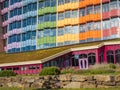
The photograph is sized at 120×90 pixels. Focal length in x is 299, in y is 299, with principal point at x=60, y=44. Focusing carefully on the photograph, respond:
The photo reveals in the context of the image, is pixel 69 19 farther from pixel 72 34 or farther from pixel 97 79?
pixel 97 79

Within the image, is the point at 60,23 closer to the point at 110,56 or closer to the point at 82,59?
the point at 82,59

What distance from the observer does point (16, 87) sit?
29875mm

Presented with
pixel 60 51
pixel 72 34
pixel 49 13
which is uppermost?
pixel 49 13

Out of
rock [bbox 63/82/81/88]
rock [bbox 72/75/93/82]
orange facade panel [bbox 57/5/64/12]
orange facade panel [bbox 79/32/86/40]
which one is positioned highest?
orange facade panel [bbox 57/5/64/12]

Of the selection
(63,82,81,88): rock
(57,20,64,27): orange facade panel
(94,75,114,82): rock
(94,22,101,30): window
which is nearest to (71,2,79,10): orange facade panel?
(57,20,64,27): orange facade panel

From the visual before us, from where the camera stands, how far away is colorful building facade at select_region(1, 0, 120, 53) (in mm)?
58934

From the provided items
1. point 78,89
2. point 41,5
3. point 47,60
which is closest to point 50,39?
point 41,5

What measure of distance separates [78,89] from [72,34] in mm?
41370

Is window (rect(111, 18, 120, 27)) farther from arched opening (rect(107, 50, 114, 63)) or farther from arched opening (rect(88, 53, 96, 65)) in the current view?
arched opening (rect(88, 53, 96, 65))

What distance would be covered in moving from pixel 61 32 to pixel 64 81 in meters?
41.8

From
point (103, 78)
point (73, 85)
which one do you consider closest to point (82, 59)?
point (73, 85)

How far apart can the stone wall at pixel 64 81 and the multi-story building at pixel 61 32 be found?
23.2 m

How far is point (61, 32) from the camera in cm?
6712

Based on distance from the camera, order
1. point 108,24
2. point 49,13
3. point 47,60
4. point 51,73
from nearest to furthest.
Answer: point 51,73
point 47,60
point 108,24
point 49,13
